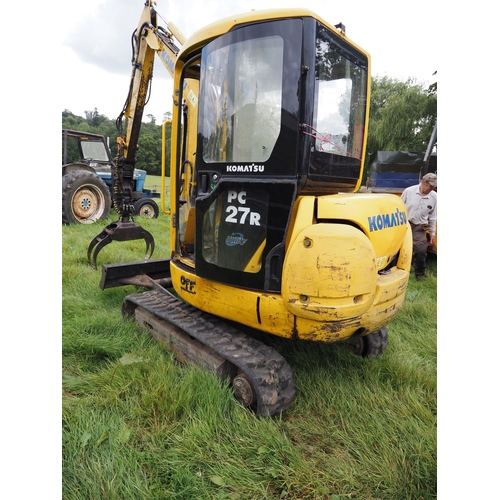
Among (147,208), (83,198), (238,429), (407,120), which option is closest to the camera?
(238,429)

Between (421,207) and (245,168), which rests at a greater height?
(245,168)

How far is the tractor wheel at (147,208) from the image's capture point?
10781mm

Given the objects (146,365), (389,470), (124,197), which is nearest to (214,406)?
(146,365)

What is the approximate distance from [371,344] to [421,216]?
10.2 ft

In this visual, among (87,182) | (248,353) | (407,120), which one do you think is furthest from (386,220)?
(407,120)

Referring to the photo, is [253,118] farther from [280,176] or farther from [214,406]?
[214,406]

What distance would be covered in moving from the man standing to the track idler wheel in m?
4.01

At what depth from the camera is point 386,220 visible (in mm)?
2588

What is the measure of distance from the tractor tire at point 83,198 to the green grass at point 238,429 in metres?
5.74

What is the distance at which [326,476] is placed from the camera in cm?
200

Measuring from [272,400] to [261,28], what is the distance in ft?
7.42

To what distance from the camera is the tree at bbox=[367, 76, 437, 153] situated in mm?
18828

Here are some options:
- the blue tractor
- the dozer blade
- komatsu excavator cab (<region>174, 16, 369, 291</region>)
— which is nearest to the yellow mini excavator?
komatsu excavator cab (<region>174, 16, 369, 291</region>)

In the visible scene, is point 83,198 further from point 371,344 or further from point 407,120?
point 407,120
